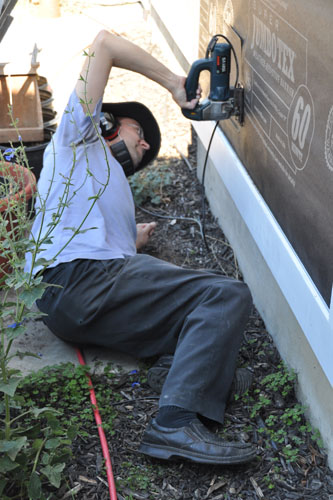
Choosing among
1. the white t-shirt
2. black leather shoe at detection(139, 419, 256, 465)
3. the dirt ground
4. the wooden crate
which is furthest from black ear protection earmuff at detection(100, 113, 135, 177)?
black leather shoe at detection(139, 419, 256, 465)

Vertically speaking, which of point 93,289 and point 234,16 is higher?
point 234,16

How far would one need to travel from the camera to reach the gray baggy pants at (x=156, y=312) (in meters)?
2.83

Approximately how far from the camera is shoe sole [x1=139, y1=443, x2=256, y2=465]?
252 cm

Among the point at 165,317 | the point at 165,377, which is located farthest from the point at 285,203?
the point at 165,377

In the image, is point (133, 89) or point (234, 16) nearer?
point (234, 16)

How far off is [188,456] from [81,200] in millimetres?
1364

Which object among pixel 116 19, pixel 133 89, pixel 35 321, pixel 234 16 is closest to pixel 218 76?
pixel 234 16

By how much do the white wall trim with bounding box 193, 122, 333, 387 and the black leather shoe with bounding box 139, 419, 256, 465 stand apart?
0.47 metres

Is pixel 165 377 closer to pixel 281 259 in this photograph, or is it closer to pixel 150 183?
pixel 281 259

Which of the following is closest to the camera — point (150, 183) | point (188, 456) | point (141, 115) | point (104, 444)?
point (188, 456)

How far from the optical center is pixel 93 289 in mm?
3094

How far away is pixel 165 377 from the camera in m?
3.01

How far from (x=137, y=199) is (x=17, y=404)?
8.47 ft

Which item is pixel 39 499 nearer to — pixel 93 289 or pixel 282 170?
pixel 93 289
